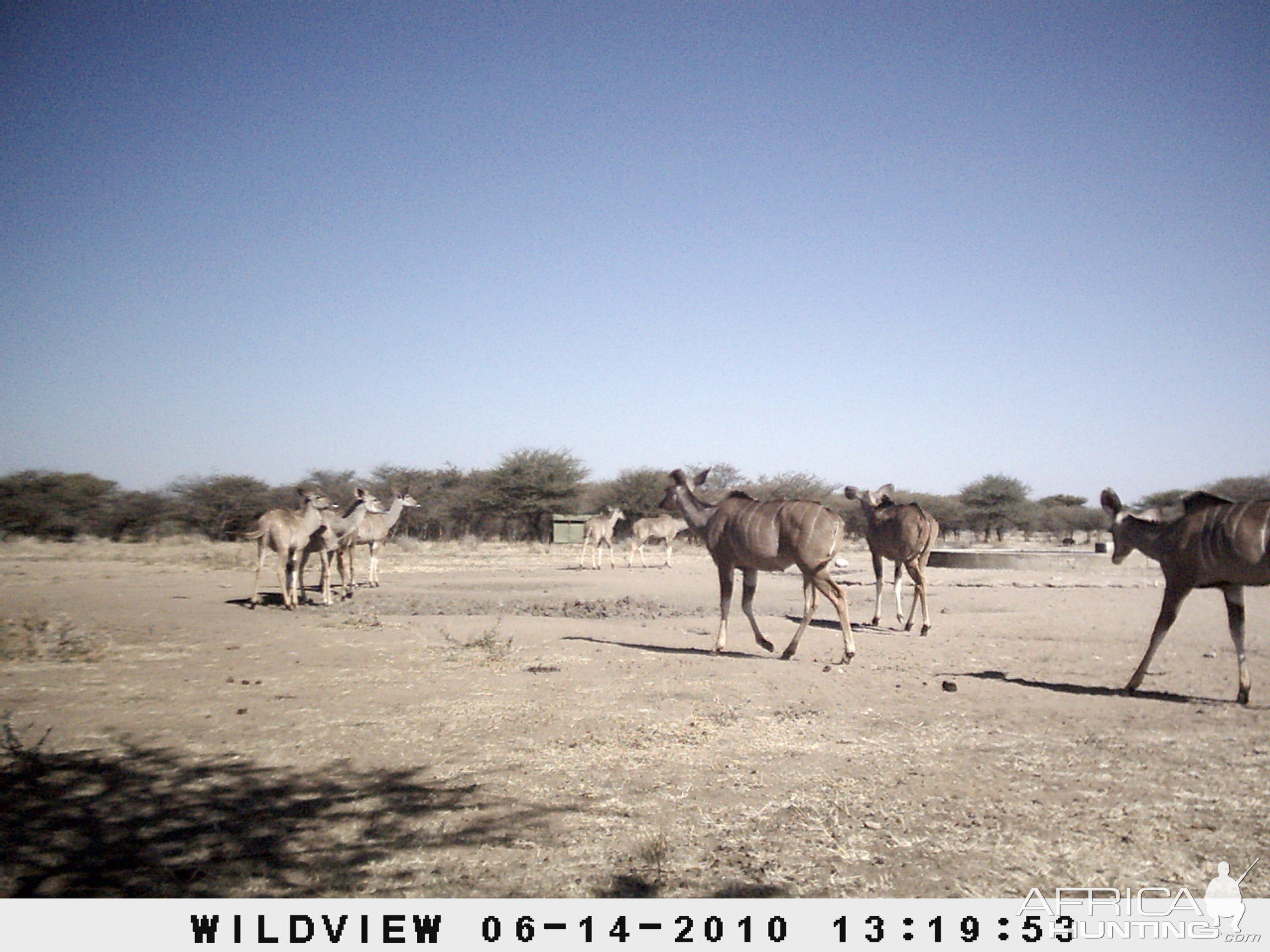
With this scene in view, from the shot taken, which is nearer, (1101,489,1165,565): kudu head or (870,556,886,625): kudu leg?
(1101,489,1165,565): kudu head

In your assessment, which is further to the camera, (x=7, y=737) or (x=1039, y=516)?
(x=1039, y=516)

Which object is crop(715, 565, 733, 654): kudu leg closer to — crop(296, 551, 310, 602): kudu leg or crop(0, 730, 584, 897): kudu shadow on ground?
crop(0, 730, 584, 897): kudu shadow on ground

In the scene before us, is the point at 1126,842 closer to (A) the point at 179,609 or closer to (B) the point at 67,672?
(B) the point at 67,672

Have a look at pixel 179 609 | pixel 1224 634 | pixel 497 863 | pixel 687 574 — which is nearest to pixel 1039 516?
pixel 687 574

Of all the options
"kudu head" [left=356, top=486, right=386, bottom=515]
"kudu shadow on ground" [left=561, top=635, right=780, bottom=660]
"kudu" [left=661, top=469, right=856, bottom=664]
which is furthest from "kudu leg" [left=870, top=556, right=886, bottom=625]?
"kudu head" [left=356, top=486, right=386, bottom=515]

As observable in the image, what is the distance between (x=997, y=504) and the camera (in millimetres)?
70125

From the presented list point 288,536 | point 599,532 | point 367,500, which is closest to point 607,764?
point 288,536

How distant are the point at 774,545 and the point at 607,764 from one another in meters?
5.59

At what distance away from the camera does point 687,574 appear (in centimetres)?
2830

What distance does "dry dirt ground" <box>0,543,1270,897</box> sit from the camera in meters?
4.02

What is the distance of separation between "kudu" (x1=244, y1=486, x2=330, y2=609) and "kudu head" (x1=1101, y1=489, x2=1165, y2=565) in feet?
42.8

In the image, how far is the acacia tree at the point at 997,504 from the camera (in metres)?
70.0
